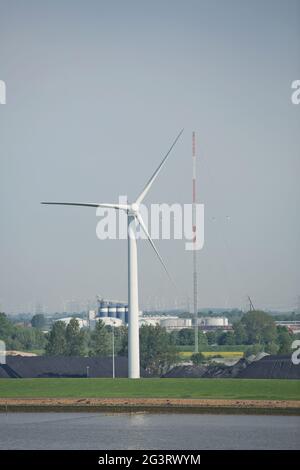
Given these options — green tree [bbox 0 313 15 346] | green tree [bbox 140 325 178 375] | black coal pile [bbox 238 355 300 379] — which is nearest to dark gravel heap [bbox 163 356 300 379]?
black coal pile [bbox 238 355 300 379]

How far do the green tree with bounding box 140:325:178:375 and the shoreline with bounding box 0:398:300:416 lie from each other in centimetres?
4829

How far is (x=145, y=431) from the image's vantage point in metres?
64.5

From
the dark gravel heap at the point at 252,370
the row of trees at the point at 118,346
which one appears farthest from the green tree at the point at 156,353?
the dark gravel heap at the point at 252,370

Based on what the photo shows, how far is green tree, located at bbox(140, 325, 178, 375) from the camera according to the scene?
13225cm

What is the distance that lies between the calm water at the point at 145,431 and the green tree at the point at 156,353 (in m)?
55.5

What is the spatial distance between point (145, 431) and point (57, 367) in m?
40.7

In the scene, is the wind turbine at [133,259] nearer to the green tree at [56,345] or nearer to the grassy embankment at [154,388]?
the grassy embankment at [154,388]

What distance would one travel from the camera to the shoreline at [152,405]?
76562 mm

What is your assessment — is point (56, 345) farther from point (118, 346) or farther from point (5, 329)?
point (5, 329)
